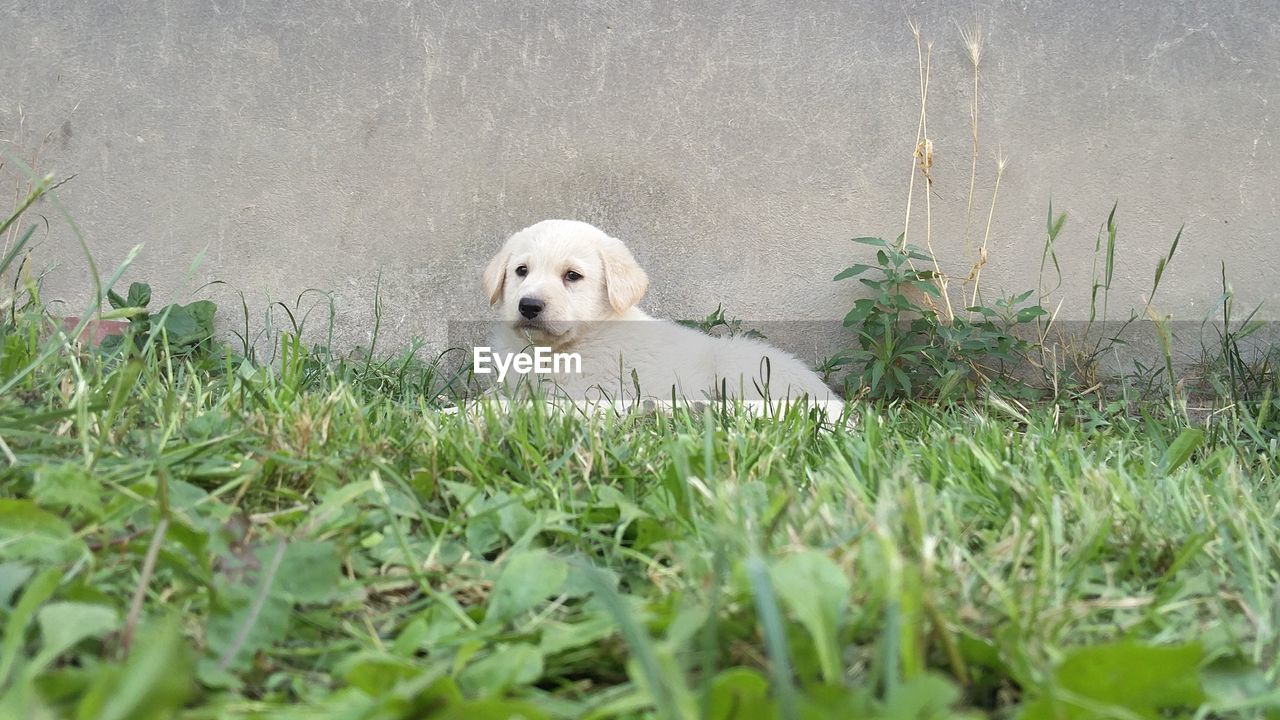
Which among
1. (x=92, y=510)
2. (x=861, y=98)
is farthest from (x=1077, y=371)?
(x=92, y=510)

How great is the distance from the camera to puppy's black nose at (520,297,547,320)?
2.79 m

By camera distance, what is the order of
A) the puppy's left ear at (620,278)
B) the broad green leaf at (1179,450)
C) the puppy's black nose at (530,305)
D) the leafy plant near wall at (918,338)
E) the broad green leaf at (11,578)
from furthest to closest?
the leafy plant near wall at (918,338) < the puppy's left ear at (620,278) < the puppy's black nose at (530,305) < the broad green leaf at (1179,450) < the broad green leaf at (11,578)

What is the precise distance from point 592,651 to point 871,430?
0.92 metres

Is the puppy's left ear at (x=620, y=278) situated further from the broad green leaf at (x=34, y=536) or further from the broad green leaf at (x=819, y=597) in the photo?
the broad green leaf at (x=819, y=597)

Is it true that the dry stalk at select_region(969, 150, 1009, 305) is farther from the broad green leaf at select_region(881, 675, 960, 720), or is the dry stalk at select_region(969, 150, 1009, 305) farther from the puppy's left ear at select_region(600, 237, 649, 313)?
the broad green leaf at select_region(881, 675, 960, 720)

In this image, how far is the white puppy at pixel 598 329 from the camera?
2887 millimetres

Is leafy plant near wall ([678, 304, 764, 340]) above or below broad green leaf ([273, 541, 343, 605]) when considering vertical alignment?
above

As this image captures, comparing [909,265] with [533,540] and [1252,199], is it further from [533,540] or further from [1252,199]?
[533,540]

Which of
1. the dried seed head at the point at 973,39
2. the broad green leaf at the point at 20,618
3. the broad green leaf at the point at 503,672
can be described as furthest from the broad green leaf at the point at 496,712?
the dried seed head at the point at 973,39

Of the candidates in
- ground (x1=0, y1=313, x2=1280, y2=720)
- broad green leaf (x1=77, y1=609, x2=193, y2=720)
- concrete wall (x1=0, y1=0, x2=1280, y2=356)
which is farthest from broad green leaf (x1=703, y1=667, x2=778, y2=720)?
concrete wall (x1=0, y1=0, x2=1280, y2=356)

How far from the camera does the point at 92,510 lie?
0.93 metres

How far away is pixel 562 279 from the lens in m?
2.94

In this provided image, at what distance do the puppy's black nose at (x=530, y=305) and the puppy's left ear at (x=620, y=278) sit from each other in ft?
0.91

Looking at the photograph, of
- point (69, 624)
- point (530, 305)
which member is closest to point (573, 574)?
point (69, 624)
